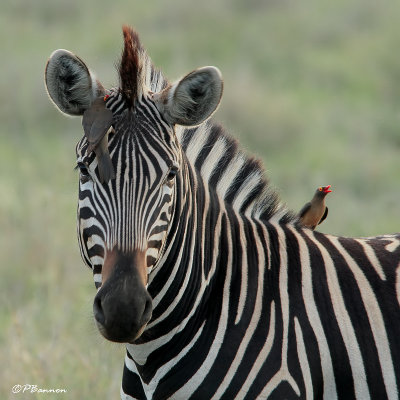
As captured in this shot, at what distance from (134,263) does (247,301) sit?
2.41 ft

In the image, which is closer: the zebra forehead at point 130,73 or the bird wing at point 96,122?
the bird wing at point 96,122

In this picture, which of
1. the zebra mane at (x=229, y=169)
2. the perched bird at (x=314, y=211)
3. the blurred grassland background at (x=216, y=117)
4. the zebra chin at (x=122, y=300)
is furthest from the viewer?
the blurred grassland background at (x=216, y=117)

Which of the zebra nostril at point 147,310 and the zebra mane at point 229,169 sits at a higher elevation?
the zebra mane at point 229,169

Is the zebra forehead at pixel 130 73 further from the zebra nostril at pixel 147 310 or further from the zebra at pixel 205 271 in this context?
the zebra nostril at pixel 147 310

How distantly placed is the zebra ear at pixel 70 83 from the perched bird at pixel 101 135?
0.45ft

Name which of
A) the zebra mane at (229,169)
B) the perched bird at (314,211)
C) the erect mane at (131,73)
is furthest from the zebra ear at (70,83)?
the perched bird at (314,211)

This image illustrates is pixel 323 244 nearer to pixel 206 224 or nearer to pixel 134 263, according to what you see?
pixel 206 224

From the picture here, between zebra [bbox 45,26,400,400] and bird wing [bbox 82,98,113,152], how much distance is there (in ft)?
0.06

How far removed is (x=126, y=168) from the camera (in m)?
3.42

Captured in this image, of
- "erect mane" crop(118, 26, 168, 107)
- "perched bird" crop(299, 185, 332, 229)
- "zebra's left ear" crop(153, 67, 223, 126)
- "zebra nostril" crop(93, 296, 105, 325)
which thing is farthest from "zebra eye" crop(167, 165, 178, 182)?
"perched bird" crop(299, 185, 332, 229)

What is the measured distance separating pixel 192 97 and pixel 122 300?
3.40 ft

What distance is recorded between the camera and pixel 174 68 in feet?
52.9

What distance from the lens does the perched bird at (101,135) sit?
11.1ft

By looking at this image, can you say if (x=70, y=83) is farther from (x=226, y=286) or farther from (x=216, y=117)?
(x=216, y=117)
